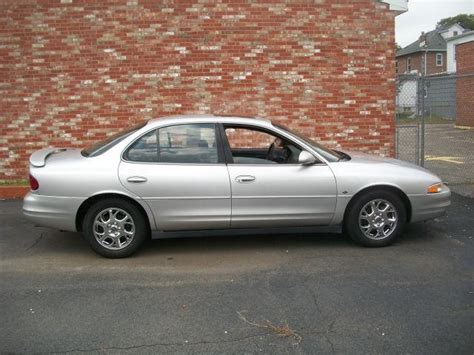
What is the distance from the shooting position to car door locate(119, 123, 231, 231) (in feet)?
17.8

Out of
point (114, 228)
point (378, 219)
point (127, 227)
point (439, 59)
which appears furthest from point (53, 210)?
point (439, 59)

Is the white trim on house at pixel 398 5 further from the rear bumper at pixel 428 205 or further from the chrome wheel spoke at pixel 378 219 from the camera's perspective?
the chrome wheel spoke at pixel 378 219

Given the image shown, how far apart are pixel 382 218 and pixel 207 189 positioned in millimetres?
1907

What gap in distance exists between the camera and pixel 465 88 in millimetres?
21266

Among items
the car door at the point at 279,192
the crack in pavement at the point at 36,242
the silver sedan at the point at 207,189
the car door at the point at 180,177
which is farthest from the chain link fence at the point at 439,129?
the crack in pavement at the point at 36,242

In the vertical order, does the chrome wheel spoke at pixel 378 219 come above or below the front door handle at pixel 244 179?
below

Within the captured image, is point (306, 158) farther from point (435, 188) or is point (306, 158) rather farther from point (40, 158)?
point (40, 158)

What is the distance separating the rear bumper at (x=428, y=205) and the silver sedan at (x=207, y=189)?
0.04 feet

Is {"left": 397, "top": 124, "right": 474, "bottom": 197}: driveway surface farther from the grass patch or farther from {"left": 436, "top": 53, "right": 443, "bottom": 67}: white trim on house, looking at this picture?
{"left": 436, "top": 53, "right": 443, "bottom": 67}: white trim on house

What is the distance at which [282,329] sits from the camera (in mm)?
3809

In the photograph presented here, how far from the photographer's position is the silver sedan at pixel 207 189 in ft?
17.8

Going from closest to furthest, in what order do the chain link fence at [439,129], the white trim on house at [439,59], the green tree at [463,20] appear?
the chain link fence at [439,129], the white trim on house at [439,59], the green tree at [463,20]

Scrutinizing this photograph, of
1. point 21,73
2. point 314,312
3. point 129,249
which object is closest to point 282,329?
point 314,312

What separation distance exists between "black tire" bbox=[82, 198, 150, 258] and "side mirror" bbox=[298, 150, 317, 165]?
1722 mm
